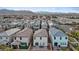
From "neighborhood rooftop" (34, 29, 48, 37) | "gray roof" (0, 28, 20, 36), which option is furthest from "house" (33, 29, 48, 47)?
"gray roof" (0, 28, 20, 36)

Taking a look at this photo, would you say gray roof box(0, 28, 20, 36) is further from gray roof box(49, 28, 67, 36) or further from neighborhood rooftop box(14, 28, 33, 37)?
gray roof box(49, 28, 67, 36)

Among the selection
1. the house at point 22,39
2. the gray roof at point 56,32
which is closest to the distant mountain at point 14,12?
the house at point 22,39

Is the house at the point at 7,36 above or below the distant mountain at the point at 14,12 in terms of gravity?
below

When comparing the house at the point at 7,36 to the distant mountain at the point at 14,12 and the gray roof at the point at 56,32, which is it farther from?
the gray roof at the point at 56,32

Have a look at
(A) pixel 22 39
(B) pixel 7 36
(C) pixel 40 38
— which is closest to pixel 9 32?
(B) pixel 7 36
